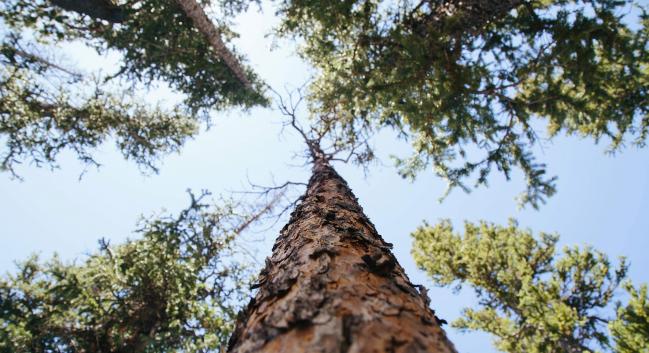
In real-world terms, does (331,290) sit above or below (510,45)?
below

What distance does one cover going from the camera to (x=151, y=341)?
6.47m

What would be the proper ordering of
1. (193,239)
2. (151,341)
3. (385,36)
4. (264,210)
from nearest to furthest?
(151,341)
(385,36)
(193,239)
(264,210)

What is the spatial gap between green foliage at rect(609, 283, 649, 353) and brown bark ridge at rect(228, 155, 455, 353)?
27.3 ft

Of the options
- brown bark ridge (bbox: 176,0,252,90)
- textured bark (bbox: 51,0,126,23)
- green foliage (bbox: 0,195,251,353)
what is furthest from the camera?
textured bark (bbox: 51,0,126,23)

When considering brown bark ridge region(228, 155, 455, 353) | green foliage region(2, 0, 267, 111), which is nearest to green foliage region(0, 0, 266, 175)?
green foliage region(2, 0, 267, 111)

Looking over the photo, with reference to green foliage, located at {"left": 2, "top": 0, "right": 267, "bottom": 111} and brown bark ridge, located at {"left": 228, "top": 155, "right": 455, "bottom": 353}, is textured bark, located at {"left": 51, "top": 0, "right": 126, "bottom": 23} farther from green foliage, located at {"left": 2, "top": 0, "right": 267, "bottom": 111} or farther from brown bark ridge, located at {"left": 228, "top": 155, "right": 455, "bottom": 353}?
brown bark ridge, located at {"left": 228, "top": 155, "right": 455, "bottom": 353}

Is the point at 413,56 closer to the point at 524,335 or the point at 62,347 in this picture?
the point at 62,347

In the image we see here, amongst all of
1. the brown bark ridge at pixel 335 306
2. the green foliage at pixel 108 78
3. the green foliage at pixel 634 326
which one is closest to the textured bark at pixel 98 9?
the green foliage at pixel 108 78

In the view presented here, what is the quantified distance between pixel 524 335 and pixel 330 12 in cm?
1121

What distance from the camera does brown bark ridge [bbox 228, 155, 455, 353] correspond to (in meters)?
1.11

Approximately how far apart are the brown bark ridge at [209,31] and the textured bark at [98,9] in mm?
1857

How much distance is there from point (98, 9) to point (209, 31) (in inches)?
126

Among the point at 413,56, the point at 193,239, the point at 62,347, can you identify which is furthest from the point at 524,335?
the point at 62,347

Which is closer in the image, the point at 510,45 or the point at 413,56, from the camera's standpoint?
the point at 413,56
